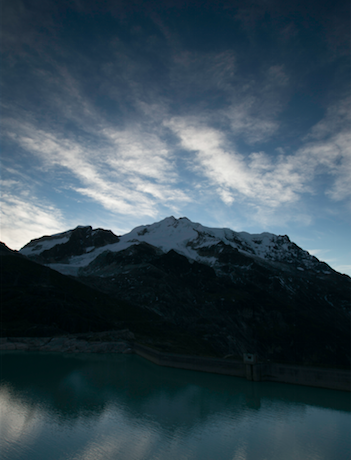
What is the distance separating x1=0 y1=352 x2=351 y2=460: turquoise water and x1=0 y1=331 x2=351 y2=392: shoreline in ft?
4.07

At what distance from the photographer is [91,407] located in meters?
27.3

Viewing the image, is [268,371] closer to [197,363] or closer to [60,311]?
[197,363]

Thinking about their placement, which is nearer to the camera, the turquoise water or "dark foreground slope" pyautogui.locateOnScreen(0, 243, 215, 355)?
the turquoise water

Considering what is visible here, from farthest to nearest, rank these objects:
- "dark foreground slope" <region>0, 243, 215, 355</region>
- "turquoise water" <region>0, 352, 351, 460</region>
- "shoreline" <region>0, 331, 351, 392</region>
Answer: "dark foreground slope" <region>0, 243, 215, 355</region> < "shoreline" <region>0, 331, 351, 392</region> < "turquoise water" <region>0, 352, 351, 460</region>

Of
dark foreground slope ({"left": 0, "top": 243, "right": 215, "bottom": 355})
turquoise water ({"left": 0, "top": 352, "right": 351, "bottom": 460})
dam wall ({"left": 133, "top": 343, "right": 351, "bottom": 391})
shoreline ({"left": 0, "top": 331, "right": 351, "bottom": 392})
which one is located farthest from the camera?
dark foreground slope ({"left": 0, "top": 243, "right": 215, "bottom": 355})

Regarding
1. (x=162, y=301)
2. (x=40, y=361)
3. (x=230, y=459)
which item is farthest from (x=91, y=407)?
(x=162, y=301)

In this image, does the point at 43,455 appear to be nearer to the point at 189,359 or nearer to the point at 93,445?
the point at 93,445

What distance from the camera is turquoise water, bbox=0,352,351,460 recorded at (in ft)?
62.9

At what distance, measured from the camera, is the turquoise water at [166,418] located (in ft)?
62.9

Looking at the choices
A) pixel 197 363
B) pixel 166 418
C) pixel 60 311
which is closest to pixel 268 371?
pixel 197 363

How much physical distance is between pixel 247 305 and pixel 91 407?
174m

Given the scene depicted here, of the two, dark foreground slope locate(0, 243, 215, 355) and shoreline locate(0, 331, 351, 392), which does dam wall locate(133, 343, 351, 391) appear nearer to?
shoreline locate(0, 331, 351, 392)

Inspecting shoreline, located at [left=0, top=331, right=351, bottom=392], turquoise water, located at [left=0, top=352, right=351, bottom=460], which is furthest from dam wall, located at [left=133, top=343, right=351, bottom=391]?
turquoise water, located at [left=0, top=352, right=351, bottom=460]

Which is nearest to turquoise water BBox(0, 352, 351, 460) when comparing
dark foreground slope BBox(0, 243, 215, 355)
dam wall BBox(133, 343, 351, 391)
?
dam wall BBox(133, 343, 351, 391)
